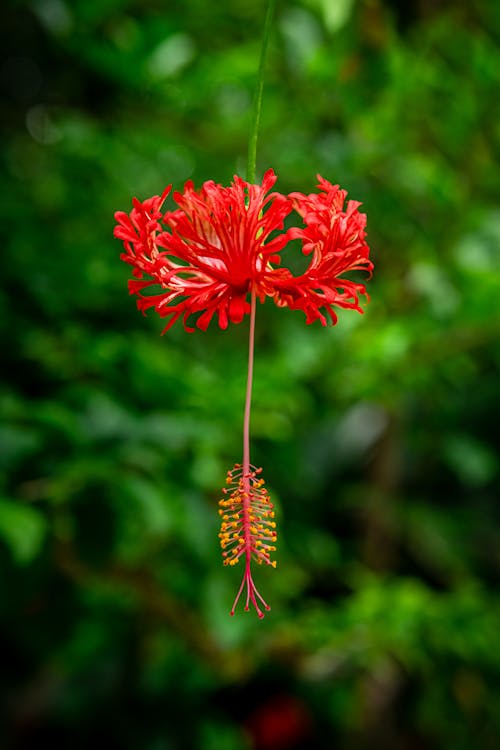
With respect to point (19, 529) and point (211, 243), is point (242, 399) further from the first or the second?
point (211, 243)

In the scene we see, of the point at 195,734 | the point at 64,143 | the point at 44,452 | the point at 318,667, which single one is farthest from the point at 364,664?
the point at 64,143

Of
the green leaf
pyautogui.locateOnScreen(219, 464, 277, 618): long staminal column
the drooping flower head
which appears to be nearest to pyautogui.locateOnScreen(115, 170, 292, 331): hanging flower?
the drooping flower head

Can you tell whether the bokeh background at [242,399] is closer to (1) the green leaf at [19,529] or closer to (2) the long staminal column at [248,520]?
(1) the green leaf at [19,529]

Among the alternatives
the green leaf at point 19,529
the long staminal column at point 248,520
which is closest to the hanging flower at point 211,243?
the long staminal column at point 248,520

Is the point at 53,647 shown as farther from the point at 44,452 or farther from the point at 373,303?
the point at 373,303

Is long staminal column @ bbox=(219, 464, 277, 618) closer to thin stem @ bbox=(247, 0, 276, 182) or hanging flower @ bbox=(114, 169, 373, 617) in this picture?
hanging flower @ bbox=(114, 169, 373, 617)

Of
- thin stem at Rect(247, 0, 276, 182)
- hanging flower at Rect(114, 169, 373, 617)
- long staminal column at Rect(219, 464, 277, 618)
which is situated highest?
thin stem at Rect(247, 0, 276, 182)

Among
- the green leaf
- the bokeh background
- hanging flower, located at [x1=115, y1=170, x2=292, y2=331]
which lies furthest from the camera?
the bokeh background

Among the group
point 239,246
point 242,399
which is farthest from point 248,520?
point 242,399
